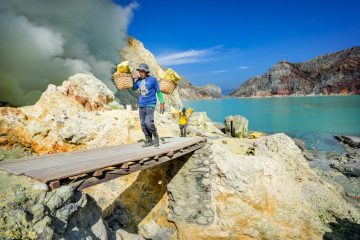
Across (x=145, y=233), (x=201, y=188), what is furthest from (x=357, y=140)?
(x=145, y=233)

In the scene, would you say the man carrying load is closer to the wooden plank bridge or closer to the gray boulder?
the wooden plank bridge

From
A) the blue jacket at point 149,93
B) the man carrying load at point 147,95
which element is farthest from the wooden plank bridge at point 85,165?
the blue jacket at point 149,93

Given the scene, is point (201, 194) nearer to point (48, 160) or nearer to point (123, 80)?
point (123, 80)

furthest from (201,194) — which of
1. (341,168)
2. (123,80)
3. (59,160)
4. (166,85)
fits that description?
(341,168)

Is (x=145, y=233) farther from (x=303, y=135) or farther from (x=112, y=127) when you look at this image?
(x=303, y=135)

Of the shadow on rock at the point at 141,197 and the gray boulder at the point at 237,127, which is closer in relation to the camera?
the shadow on rock at the point at 141,197

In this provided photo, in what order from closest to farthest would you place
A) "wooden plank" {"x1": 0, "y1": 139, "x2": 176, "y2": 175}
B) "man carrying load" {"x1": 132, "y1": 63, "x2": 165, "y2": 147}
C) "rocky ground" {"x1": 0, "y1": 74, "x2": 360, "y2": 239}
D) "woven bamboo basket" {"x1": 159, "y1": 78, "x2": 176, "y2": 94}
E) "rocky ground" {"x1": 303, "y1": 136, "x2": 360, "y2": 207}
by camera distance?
"wooden plank" {"x1": 0, "y1": 139, "x2": 176, "y2": 175}
"man carrying load" {"x1": 132, "y1": 63, "x2": 165, "y2": 147}
"woven bamboo basket" {"x1": 159, "y1": 78, "x2": 176, "y2": 94}
"rocky ground" {"x1": 0, "y1": 74, "x2": 360, "y2": 239}
"rocky ground" {"x1": 303, "y1": 136, "x2": 360, "y2": 207}

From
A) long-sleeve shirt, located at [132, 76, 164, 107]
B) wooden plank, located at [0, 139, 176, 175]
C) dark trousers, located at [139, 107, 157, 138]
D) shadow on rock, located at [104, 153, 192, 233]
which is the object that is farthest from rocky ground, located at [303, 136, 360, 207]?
wooden plank, located at [0, 139, 176, 175]

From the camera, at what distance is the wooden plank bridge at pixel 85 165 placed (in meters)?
5.03

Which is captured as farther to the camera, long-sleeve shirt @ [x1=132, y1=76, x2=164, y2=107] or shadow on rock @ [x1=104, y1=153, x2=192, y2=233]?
shadow on rock @ [x1=104, y1=153, x2=192, y2=233]

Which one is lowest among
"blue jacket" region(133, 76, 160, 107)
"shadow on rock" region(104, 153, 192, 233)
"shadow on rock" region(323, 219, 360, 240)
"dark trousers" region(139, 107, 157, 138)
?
"shadow on rock" region(323, 219, 360, 240)

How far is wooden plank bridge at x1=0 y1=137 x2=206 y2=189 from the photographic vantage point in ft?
16.5

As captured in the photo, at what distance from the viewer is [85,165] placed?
580 centimetres

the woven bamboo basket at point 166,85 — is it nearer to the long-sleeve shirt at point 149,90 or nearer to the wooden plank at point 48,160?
the long-sleeve shirt at point 149,90
